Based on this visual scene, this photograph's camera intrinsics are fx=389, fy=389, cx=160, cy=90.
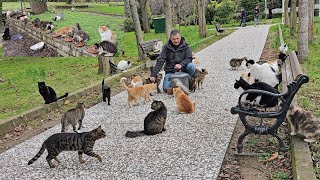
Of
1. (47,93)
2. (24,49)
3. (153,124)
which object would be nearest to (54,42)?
(24,49)

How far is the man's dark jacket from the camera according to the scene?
8.59 metres

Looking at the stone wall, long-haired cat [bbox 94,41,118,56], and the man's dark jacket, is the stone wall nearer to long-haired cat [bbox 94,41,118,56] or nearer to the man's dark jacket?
long-haired cat [bbox 94,41,118,56]

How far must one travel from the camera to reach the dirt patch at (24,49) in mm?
19744

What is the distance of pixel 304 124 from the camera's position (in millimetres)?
5016

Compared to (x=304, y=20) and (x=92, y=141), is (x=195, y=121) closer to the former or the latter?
(x=92, y=141)

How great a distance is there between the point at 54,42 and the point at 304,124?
16.8 metres

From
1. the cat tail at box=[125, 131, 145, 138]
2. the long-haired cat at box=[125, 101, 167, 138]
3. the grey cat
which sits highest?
the grey cat

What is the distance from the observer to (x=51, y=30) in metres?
22.3

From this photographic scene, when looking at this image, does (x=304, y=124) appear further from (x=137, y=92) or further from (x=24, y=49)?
(x=24, y=49)

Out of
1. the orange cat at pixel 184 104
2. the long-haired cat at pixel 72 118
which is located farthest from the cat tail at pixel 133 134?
the orange cat at pixel 184 104

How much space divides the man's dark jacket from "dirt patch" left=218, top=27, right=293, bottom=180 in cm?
339

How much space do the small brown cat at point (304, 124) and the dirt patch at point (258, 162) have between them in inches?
10.1

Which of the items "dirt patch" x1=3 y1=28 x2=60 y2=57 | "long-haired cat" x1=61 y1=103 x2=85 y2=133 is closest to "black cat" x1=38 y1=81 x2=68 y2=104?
"long-haired cat" x1=61 y1=103 x2=85 y2=133

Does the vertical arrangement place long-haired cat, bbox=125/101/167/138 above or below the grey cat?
below
